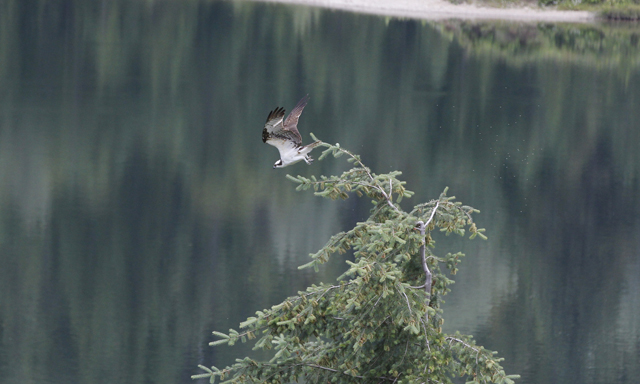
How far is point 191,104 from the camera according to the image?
41.6m

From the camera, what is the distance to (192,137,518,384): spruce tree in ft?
25.3

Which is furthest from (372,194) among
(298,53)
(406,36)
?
(406,36)

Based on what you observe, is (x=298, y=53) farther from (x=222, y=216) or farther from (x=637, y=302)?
(x=637, y=302)

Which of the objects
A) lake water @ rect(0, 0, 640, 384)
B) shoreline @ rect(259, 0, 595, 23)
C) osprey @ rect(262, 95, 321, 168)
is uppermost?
shoreline @ rect(259, 0, 595, 23)

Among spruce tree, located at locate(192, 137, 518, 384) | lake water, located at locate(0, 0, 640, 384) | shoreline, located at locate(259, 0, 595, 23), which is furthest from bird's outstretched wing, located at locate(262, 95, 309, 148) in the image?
shoreline, located at locate(259, 0, 595, 23)

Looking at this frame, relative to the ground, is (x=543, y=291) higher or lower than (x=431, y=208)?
lower

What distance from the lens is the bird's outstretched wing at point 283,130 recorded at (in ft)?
25.7

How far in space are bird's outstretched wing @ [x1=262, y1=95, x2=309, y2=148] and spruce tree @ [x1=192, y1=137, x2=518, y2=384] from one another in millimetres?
339

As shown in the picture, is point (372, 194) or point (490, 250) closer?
point (372, 194)

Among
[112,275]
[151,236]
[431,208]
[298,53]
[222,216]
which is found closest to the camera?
[431,208]

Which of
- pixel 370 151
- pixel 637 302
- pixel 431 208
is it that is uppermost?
pixel 431 208

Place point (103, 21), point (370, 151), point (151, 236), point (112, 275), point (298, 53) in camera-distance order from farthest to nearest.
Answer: point (103, 21), point (298, 53), point (370, 151), point (151, 236), point (112, 275)

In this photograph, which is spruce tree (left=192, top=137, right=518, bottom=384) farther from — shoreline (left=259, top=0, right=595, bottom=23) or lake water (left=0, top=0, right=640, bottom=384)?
shoreline (left=259, top=0, right=595, bottom=23)

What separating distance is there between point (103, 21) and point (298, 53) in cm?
1242
